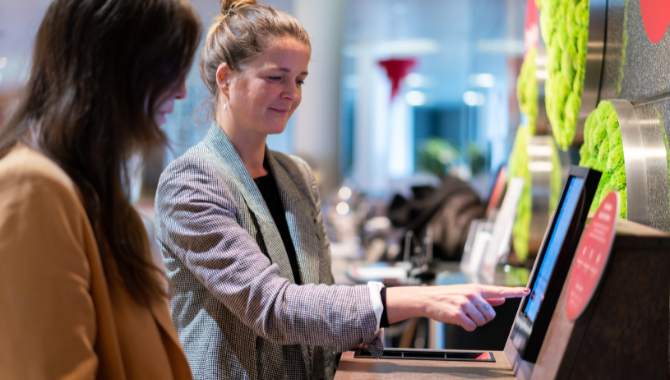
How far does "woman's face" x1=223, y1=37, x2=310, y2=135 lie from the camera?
4.28 ft

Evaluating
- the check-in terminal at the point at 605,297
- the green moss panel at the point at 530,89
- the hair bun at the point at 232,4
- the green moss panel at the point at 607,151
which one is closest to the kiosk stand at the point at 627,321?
the check-in terminal at the point at 605,297

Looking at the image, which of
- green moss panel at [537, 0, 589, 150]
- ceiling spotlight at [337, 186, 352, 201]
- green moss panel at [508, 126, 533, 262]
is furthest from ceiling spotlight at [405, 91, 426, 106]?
green moss panel at [537, 0, 589, 150]

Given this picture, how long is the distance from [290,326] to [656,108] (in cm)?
84

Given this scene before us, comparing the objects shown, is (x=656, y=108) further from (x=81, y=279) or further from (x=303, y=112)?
(x=303, y=112)

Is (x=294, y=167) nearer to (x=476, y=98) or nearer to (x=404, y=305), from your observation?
(x=404, y=305)

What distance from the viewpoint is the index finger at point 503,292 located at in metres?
1.00

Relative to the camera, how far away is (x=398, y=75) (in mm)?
10500

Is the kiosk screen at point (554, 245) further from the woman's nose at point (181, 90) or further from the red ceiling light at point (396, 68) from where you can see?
the red ceiling light at point (396, 68)

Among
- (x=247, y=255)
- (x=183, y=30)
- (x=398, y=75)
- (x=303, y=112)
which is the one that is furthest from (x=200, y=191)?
(x=398, y=75)

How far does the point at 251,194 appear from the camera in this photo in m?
1.28

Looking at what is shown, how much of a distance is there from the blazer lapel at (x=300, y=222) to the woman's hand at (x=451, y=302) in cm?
31

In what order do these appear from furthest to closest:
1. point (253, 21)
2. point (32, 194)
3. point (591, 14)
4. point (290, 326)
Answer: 1. point (591, 14)
2. point (253, 21)
3. point (290, 326)
4. point (32, 194)

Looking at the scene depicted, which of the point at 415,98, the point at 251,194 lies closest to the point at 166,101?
the point at 251,194

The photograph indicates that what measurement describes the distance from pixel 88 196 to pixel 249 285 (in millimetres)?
397
